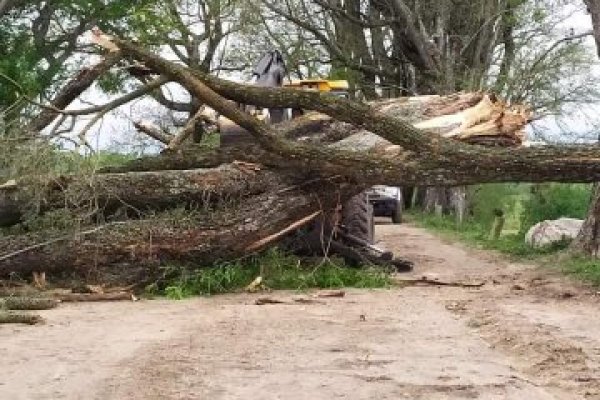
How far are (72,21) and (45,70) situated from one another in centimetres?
244

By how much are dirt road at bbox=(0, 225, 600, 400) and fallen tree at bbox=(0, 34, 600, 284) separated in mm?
964

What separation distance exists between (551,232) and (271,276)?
7025mm

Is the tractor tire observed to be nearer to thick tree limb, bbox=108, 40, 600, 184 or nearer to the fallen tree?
the fallen tree

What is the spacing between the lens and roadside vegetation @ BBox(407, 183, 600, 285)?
12.5 meters

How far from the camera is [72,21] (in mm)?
25609

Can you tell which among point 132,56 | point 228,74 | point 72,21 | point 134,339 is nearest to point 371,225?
point 132,56

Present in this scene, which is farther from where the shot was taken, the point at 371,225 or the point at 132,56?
the point at 371,225

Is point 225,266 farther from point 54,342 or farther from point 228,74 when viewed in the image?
point 228,74

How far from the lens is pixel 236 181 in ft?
36.2

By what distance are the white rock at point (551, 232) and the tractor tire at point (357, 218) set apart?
364cm

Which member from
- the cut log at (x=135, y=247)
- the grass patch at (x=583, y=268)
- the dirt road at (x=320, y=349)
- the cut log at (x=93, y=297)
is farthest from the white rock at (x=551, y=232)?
the cut log at (x=93, y=297)

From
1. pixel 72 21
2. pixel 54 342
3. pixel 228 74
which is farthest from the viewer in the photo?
pixel 228 74

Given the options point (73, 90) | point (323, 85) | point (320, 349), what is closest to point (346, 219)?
point (323, 85)

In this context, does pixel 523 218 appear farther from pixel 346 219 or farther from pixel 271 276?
pixel 271 276
